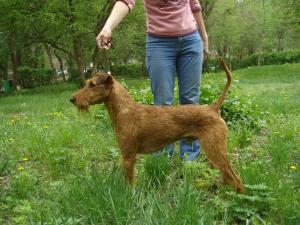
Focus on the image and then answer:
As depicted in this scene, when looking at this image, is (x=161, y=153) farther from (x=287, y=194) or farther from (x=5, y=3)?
(x=5, y=3)

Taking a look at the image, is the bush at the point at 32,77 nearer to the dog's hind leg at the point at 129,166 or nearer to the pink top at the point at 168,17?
the pink top at the point at 168,17

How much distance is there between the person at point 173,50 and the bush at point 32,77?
29959mm

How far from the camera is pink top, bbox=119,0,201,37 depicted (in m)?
4.46

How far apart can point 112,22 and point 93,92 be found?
699 millimetres

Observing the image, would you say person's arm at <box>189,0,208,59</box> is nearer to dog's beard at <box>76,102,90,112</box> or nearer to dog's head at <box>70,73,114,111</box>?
dog's head at <box>70,73,114,111</box>

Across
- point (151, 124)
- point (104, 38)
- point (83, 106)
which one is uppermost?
point (104, 38)

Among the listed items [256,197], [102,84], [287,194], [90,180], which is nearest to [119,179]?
[90,180]

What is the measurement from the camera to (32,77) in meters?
33.8

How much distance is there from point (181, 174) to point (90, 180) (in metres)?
1.06

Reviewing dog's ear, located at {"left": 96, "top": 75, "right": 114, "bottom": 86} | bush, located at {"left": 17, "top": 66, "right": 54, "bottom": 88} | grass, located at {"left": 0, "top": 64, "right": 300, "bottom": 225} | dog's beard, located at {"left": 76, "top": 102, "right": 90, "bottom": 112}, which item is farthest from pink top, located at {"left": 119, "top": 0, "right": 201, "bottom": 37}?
bush, located at {"left": 17, "top": 66, "right": 54, "bottom": 88}

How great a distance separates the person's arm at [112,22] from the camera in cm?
369

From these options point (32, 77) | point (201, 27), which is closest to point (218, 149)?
point (201, 27)

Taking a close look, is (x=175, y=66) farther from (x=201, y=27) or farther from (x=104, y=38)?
(x=104, y=38)

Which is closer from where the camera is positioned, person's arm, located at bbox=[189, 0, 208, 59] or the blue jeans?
the blue jeans
